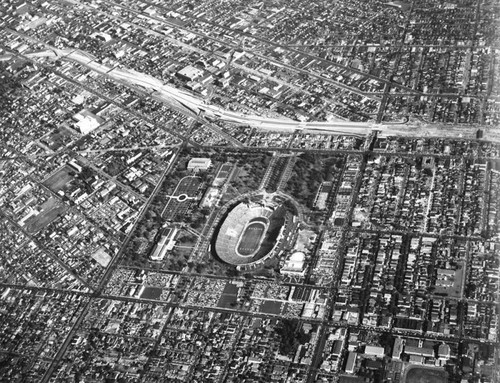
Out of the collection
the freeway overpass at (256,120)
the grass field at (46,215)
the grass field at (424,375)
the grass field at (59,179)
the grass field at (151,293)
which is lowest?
the grass field at (424,375)

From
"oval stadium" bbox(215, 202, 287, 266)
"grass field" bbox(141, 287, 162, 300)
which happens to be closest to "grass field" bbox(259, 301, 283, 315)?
"oval stadium" bbox(215, 202, 287, 266)

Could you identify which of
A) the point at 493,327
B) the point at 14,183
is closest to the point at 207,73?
the point at 14,183

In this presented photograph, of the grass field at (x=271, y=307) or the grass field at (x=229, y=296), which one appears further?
the grass field at (x=229, y=296)

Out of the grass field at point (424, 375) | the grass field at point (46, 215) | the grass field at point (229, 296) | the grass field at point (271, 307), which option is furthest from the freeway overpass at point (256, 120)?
the grass field at point (424, 375)

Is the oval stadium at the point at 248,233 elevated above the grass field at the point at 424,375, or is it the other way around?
the oval stadium at the point at 248,233

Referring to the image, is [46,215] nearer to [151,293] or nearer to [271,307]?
[151,293]

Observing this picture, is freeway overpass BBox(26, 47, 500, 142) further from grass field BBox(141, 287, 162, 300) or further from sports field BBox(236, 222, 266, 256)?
grass field BBox(141, 287, 162, 300)

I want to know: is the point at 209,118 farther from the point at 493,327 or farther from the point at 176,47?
the point at 493,327

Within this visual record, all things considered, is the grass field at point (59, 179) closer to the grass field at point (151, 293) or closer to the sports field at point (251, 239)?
the grass field at point (151, 293)
